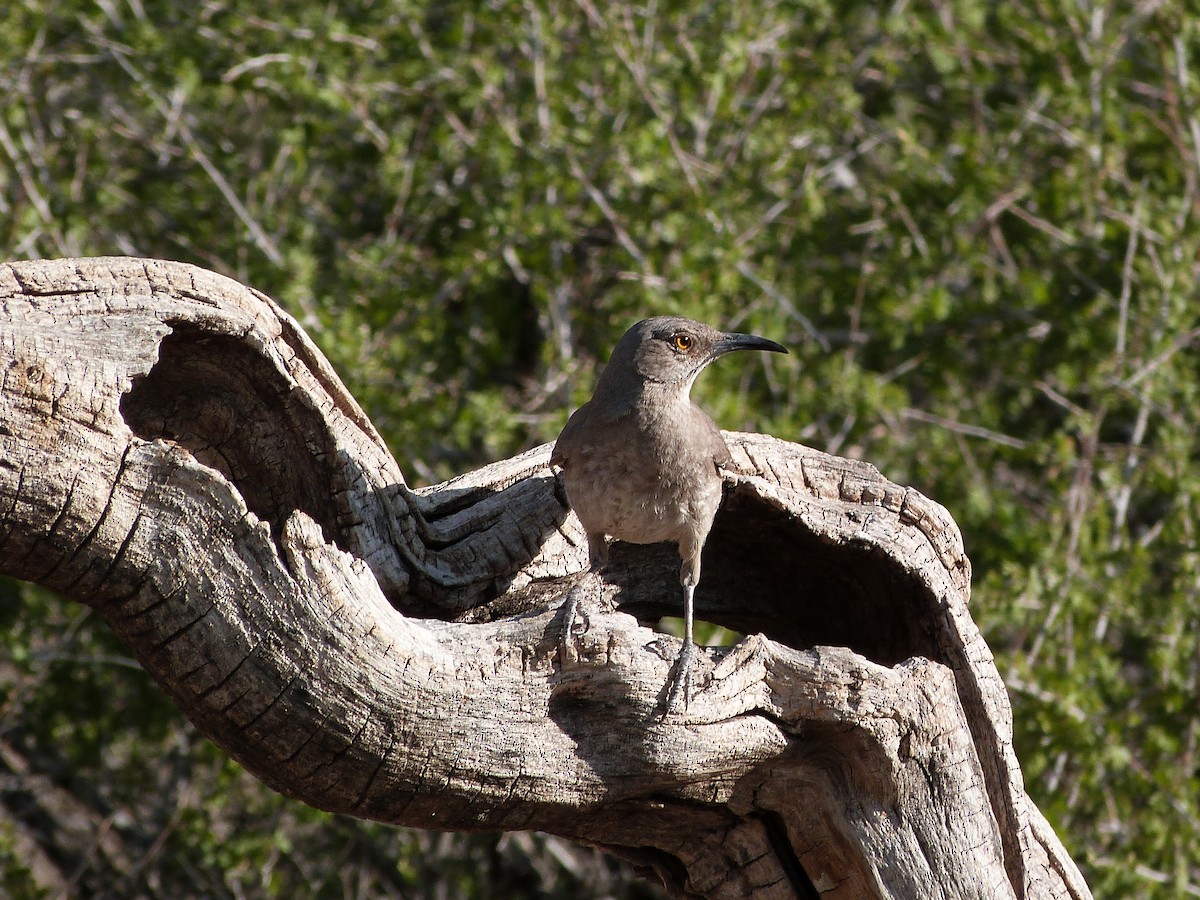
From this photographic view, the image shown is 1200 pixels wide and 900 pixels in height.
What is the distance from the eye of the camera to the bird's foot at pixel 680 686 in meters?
3.49

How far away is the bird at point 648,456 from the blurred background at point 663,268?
5.59 feet

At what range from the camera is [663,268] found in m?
6.52

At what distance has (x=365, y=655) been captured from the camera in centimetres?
320

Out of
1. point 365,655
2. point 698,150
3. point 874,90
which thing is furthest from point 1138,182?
point 365,655

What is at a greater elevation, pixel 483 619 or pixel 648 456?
pixel 648 456

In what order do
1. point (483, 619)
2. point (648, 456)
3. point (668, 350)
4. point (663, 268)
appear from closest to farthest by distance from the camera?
point (483, 619) → point (648, 456) → point (668, 350) → point (663, 268)

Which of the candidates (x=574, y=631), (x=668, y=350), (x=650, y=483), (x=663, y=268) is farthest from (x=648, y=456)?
(x=663, y=268)

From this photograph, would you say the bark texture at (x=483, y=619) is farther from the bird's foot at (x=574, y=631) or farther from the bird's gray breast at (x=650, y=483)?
the bird's gray breast at (x=650, y=483)

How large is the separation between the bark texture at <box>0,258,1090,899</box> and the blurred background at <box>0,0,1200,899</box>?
185 cm

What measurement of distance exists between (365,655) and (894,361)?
15.8ft

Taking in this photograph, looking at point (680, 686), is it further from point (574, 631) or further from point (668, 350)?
point (668, 350)

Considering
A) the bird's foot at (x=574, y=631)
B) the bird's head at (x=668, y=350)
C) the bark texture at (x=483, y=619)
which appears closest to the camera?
the bark texture at (x=483, y=619)

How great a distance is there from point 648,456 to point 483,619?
691mm

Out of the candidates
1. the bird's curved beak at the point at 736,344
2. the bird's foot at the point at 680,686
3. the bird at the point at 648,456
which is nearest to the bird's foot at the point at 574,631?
the bird's foot at the point at 680,686
